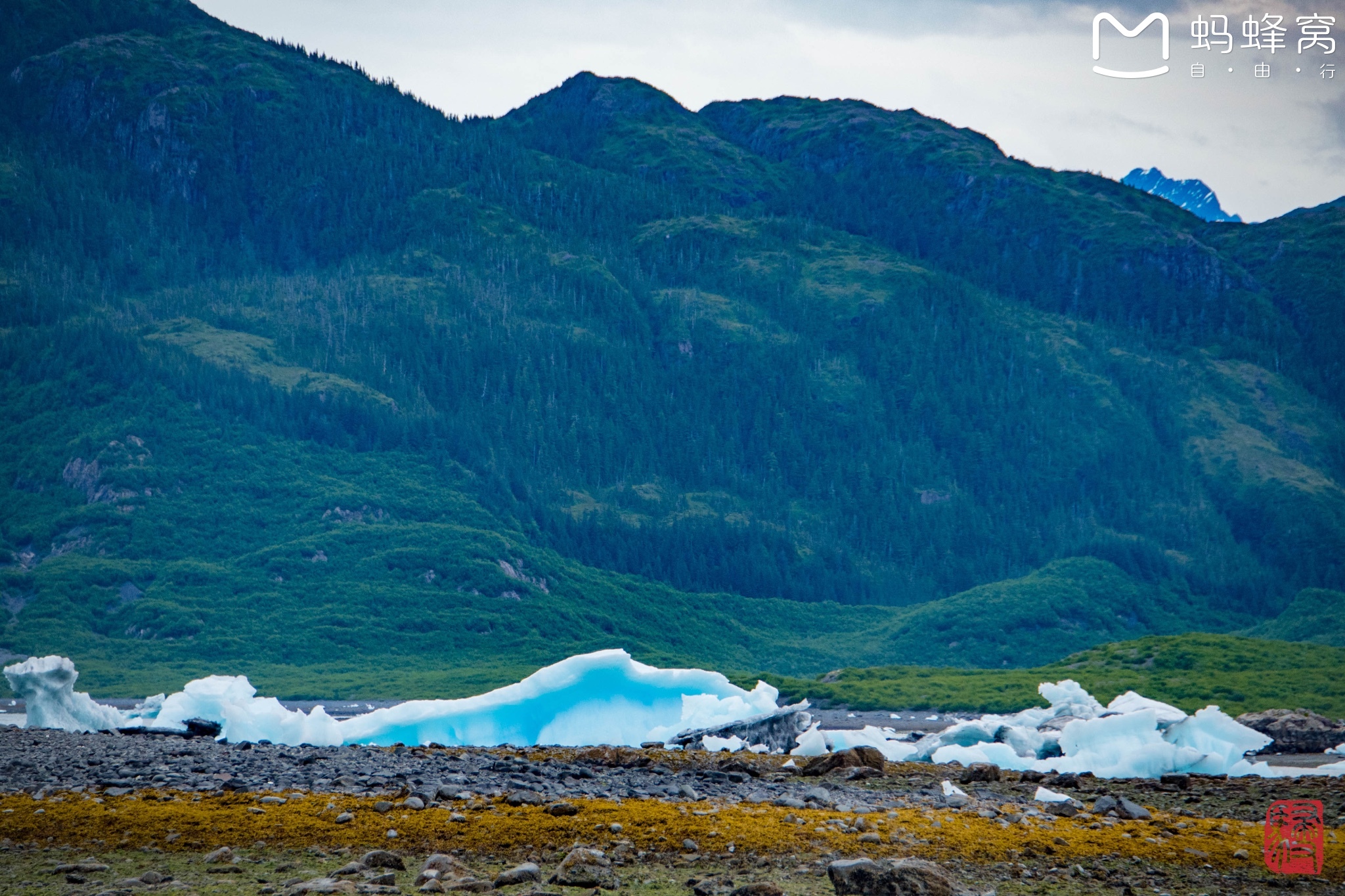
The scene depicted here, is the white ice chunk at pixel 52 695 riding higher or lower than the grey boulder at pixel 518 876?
lower

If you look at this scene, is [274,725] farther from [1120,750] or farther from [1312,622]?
[1312,622]

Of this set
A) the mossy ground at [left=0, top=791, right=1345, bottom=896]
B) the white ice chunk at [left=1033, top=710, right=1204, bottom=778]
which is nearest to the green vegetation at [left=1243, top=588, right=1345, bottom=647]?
the white ice chunk at [left=1033, top=710, right=1204, bottom=778]

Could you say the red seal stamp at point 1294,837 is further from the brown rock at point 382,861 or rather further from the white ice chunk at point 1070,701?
the white ice chunk at point 1070,701

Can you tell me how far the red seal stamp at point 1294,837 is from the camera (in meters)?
19.3

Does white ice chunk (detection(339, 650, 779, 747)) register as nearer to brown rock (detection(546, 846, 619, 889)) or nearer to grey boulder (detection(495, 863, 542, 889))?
brown rock (detection(546, 846, 619, 889))

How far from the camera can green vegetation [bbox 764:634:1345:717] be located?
7688 centimetres

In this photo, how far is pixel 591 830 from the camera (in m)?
19.1

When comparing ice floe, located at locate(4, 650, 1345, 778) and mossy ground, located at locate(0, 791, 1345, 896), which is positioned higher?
mossy ground, located at locate(0, 791, 1345, 896)

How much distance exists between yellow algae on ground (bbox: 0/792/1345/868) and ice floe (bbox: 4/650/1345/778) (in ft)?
46.2

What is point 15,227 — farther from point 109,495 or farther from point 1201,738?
point 1201,738

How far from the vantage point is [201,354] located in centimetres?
15775

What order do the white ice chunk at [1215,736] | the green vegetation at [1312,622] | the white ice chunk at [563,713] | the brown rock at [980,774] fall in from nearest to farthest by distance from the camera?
the brown rock at [980,774], the white ice chunk at [1215,736], the white ice chunk at [563,713], the green vegetation at [1312,622]

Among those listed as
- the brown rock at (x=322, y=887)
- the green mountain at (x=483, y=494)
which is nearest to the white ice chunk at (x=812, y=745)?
the brown rock at (x=322, y=887)

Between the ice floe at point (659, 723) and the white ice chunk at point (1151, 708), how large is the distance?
56 millimetres
